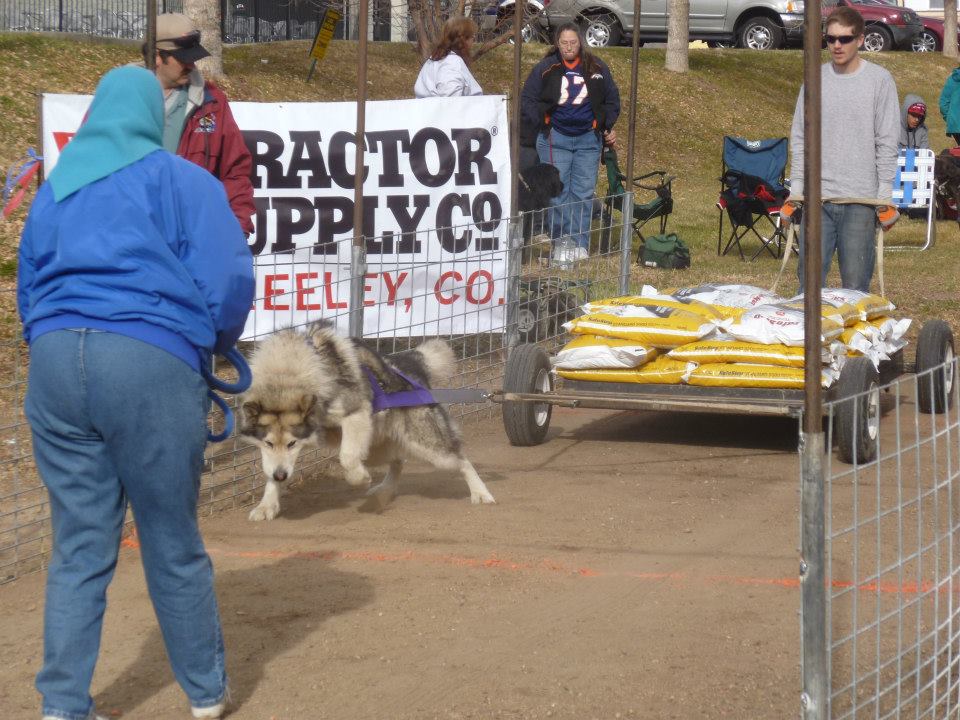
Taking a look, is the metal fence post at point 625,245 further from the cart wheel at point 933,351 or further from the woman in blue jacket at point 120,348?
the woman in blue jacket at point 120,348

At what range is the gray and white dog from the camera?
17.9 feet

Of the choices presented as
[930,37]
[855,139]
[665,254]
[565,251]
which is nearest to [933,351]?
[855,139]

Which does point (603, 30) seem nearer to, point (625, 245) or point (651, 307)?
point (625, 245)

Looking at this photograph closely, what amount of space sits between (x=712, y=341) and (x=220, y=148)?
9.38 feet

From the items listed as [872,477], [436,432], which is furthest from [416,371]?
[872,477]

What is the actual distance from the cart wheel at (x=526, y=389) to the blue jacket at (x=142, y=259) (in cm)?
380

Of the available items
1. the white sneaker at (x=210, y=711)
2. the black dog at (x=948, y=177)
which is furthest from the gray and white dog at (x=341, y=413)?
the black dog at (x=948, y=177)

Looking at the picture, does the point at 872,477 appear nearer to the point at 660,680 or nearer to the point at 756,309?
the point at 756,309

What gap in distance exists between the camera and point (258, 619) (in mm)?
4676

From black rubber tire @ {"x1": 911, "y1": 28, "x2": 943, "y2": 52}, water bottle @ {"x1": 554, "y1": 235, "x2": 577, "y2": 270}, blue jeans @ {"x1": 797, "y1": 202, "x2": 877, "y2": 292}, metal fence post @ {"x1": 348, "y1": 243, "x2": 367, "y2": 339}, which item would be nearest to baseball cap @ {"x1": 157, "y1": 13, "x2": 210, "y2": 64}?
metal fence post @ {"x1": 348, "y1": 243, "x2": 367, "y2": 339}

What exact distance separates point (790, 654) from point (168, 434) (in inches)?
86.9

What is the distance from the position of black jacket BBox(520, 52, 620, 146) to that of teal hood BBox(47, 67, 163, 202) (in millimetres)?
8763

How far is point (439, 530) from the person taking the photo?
5.85 meters

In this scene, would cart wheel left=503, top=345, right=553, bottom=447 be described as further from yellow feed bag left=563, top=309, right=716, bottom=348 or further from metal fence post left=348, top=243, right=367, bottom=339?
metal fence post left=348, top=243, right=367, bottom=339
